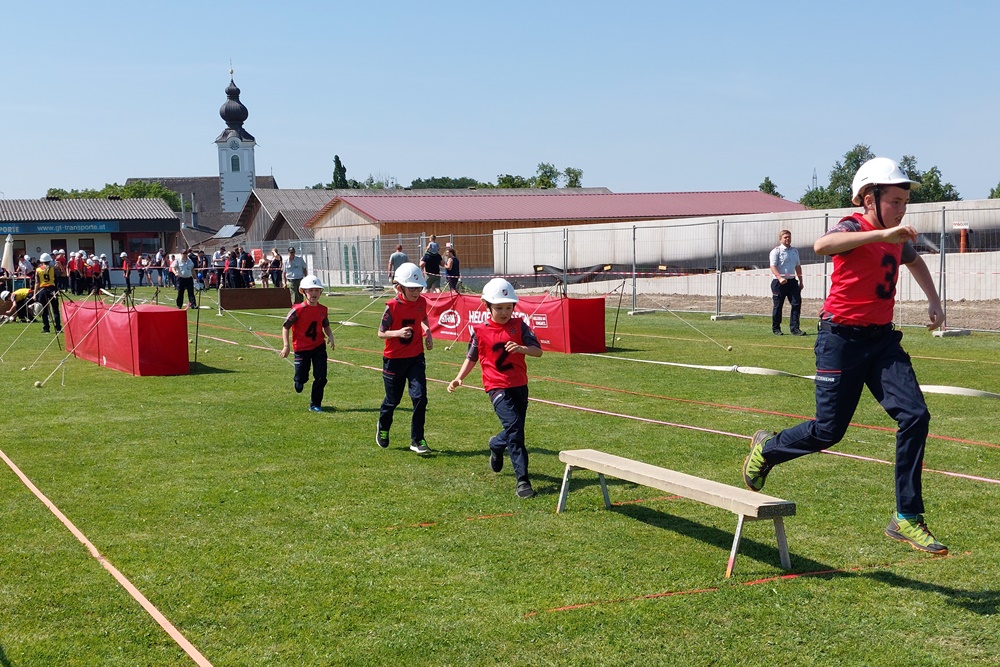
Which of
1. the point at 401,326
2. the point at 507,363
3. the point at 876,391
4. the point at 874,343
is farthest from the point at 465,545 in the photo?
the point at 401,326

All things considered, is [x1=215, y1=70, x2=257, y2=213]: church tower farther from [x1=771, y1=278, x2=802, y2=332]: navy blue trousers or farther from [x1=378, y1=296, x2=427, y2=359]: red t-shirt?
[x1=378, y1=296, x2=427, y2=359]: red t-shirt

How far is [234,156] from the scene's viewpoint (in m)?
140

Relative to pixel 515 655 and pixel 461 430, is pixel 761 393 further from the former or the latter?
pixel 515 655

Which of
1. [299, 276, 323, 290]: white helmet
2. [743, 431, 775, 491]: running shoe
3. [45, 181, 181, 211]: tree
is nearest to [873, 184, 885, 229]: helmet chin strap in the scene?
[743, 431, 775, 491]: running shoe

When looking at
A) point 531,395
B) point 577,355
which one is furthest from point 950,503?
point 577,355

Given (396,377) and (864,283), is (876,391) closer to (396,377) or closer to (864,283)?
(864,283)

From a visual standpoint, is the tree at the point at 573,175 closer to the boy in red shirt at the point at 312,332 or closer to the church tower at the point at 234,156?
the church tower at the point at 234,156

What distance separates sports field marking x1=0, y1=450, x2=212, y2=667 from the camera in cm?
493

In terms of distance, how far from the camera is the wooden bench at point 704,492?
577 centimetres

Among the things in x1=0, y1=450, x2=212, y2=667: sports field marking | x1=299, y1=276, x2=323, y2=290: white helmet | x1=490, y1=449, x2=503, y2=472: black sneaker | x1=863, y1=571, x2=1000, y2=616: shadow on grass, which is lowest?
x1=0, y1=450, x2=212, y2=667: sports field marking

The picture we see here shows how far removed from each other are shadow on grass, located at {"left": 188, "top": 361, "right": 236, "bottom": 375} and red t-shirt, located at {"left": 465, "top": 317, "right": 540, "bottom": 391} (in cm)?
903

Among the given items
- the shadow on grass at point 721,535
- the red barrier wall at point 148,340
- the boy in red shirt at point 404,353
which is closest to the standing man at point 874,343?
the shadow on grass at point 721,535

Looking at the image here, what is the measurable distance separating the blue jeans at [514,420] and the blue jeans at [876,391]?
237cm

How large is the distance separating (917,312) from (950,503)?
18.3 meters
